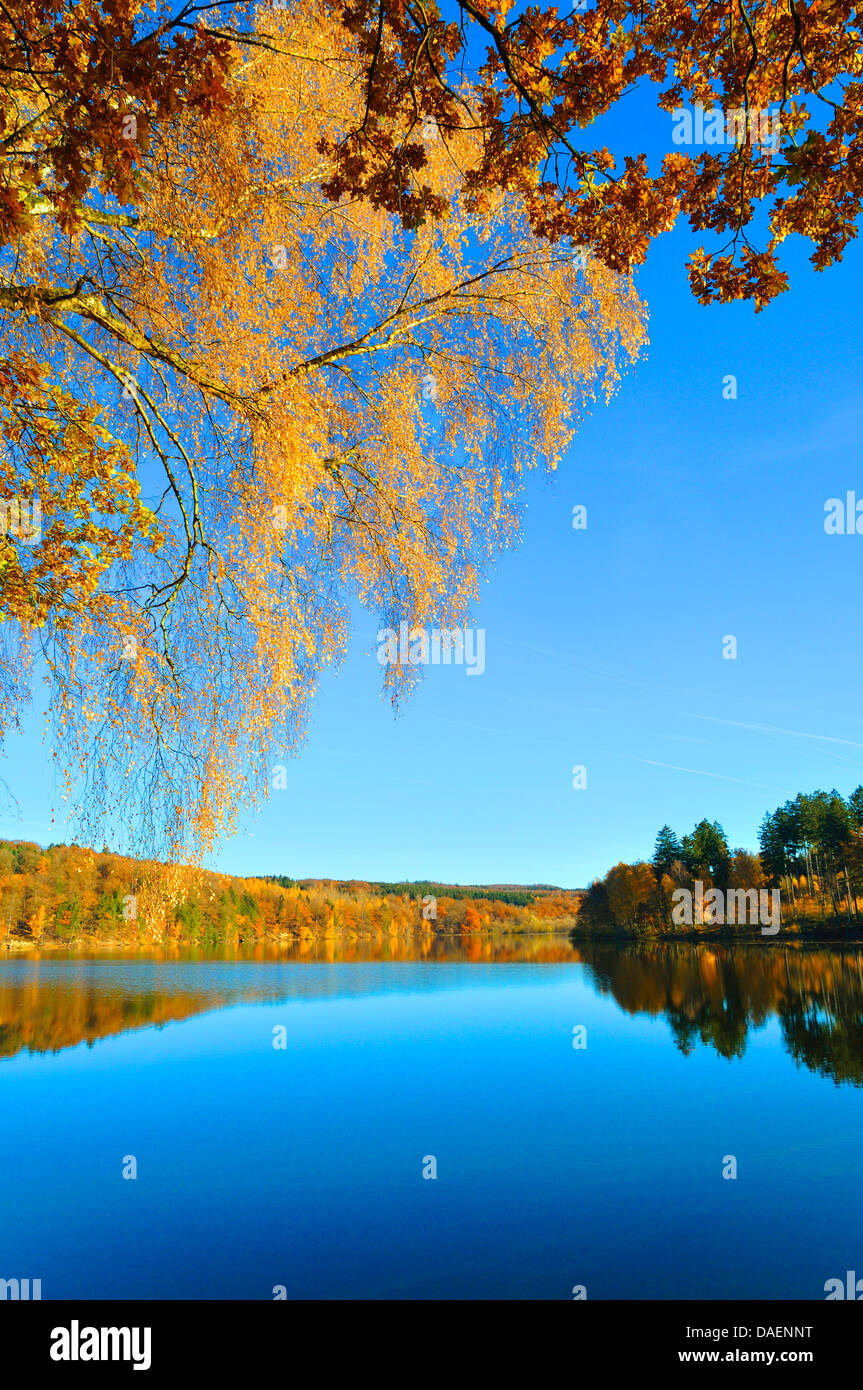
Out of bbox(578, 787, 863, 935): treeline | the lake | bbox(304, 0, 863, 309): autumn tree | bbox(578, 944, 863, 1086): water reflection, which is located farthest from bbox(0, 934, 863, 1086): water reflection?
bbox(304, 0, 863, 309): autumn tree

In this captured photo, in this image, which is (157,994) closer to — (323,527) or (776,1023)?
(776,1023)

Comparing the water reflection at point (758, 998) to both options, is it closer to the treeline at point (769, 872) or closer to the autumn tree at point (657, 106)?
the treeline at point (769, 872)

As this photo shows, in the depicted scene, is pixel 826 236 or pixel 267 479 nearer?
pixel 826 236

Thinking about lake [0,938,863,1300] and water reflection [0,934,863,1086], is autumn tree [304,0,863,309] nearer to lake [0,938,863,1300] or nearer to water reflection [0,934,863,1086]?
lake [0,938,863,1300]

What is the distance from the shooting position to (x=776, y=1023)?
19.4 meters

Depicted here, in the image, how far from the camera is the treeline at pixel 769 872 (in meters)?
50.1

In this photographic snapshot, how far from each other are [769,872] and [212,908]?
153 feet

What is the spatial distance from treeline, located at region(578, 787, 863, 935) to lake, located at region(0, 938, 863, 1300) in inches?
1299

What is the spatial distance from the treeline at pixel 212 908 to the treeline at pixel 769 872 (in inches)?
779

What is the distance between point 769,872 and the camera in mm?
56469
